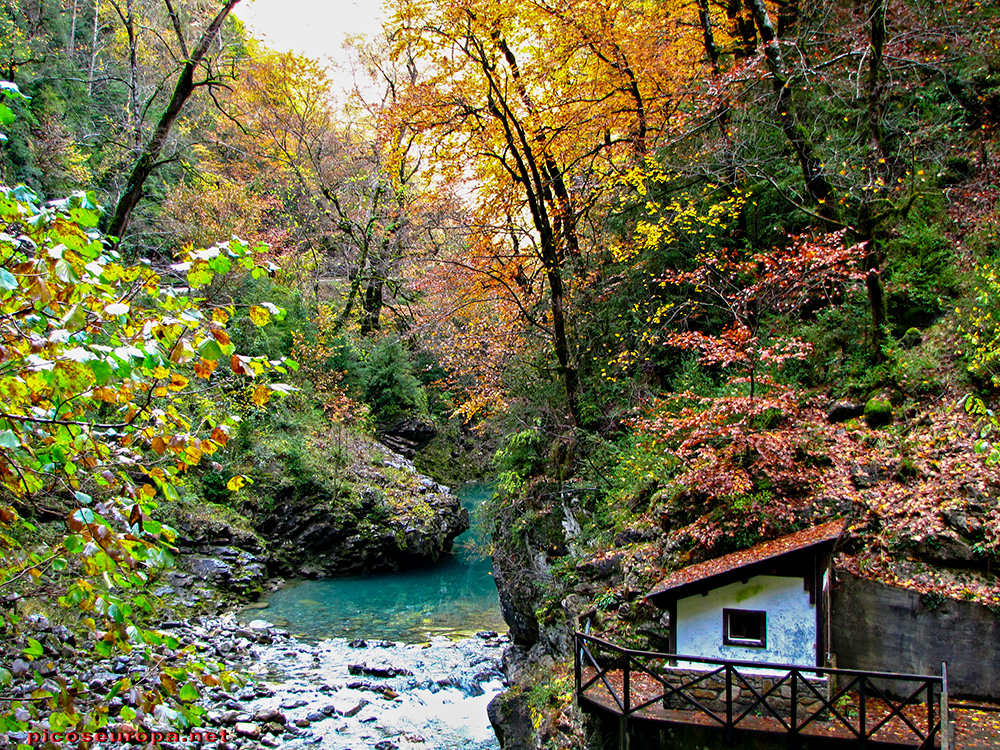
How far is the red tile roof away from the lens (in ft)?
25.5

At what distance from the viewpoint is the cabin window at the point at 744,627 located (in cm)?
827

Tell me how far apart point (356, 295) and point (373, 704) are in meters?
22.5

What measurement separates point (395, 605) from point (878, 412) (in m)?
15.3

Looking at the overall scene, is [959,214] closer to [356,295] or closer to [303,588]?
[303,588]

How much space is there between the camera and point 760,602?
327 inches

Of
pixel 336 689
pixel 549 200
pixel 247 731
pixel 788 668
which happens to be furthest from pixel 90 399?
pixel 549 200

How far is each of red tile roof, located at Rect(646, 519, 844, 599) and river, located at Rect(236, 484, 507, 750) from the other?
5.62 meters

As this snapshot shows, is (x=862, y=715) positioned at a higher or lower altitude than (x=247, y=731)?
higher

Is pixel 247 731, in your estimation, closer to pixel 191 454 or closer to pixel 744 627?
pixel 744 627

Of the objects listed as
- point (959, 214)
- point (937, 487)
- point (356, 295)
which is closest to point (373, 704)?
point (937, 487)

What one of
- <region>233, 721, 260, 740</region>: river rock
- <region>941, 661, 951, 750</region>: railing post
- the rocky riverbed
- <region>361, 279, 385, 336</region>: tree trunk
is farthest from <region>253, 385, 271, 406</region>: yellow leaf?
<region>361, 279, 385, 336</region>: tree trunk

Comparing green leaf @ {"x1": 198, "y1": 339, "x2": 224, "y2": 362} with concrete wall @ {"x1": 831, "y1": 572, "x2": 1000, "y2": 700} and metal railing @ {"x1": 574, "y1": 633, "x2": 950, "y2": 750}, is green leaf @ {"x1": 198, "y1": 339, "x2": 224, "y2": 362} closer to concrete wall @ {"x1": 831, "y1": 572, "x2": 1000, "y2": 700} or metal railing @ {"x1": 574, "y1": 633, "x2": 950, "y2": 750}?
metal railing @ {"x1": 574, "y1": 633, "x2": 950, "y2": 750}

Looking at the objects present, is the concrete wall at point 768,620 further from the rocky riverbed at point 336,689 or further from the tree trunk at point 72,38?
the tree trunk at point 72,38

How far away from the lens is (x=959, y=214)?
11289mm
